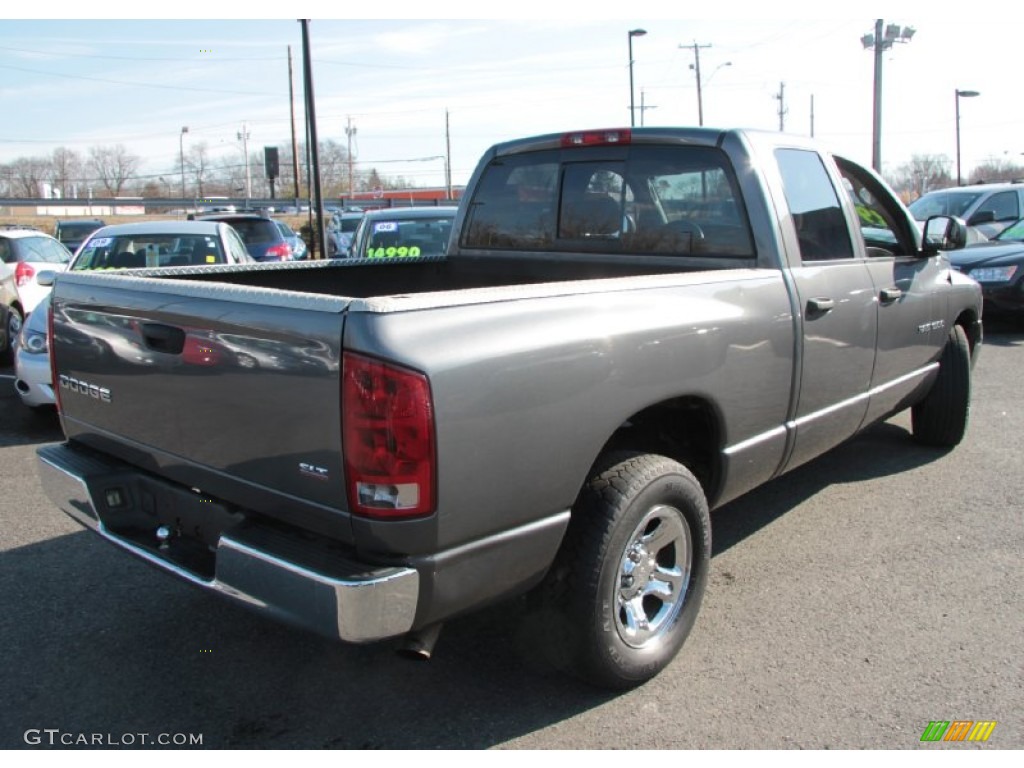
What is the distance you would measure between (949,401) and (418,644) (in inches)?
176

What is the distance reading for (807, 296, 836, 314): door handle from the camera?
374 cm

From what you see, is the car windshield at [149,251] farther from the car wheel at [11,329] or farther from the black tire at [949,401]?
the black tire at [949,401]

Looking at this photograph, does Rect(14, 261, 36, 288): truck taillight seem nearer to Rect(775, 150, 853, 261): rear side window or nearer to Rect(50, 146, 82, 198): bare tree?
Rect(775, 150, 853, 261): rear side window

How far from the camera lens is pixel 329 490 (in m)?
2.35

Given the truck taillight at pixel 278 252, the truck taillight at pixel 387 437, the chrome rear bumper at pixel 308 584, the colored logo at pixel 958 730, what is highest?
the truck taillight at pixel 278 252

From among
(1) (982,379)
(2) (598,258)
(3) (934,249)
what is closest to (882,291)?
(3) (934,249)

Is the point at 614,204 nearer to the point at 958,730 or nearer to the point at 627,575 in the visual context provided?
the point at 627,575

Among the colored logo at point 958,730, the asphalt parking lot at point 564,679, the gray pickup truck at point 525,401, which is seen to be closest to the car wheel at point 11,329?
the asphalt parking lot at point 564,679

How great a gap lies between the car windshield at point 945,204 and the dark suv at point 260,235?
10.2m

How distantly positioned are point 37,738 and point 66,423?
1.19 metres

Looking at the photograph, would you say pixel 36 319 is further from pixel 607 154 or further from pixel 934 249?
pixel 934 249

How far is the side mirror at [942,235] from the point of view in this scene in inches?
193

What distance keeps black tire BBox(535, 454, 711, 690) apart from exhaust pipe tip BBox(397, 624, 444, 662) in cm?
46

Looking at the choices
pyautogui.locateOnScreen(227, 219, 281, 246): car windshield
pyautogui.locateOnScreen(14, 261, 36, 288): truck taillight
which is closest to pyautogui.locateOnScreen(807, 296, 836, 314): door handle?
pyautogui.locateOnScreen(14, 261, 36, 288): truck taillight
